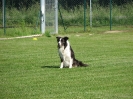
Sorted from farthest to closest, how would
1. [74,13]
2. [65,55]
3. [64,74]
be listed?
[74,13]
[65,55]
[64,74]

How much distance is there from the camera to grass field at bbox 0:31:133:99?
35.7 ft

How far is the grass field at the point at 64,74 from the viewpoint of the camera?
10.9m

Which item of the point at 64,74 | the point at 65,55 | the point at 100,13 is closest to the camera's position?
the point at 64,74

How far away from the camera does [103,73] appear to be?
1384 centimetres

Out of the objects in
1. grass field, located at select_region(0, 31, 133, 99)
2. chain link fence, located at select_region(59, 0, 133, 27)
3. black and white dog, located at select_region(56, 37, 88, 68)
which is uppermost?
chain link fence, located at select_region(59, 0, 133, 27)

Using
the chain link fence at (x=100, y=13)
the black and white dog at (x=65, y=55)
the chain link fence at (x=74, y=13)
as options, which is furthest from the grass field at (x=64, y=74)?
the chain link fence at (x=100, y=13)

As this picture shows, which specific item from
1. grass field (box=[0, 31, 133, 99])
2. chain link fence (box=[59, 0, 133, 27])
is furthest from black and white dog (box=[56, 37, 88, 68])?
chain link fence (box=[59, 0, 133, 27])

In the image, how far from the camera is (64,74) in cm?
1390

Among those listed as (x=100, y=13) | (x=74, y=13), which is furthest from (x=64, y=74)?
(x=74, y=13)

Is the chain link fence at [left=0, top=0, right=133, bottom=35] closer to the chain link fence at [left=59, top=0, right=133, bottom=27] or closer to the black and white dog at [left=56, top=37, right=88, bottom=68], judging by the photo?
the chain link fence at [left=59, top=0, right=133, bottom=27]

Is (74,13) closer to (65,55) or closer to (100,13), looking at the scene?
(100,13)

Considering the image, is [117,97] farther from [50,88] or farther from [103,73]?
[103,73]

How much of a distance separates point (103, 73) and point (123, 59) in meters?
3.38

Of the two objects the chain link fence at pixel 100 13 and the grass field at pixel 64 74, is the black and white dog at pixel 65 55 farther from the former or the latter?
the chain link fence at pixel 100 13
